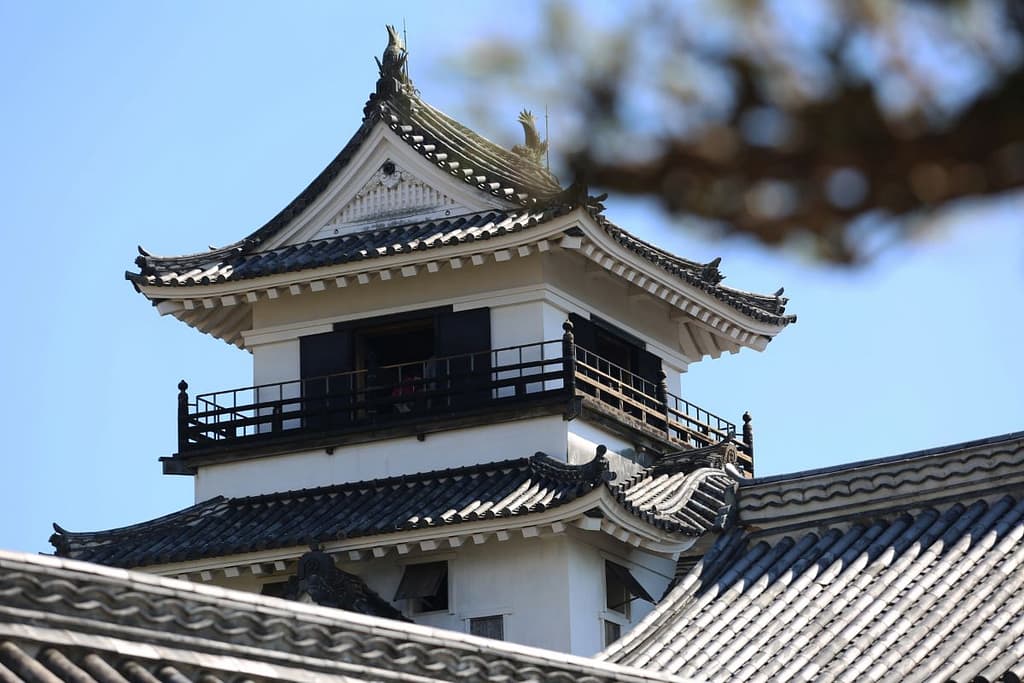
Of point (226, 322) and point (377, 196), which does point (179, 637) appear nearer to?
point (377, 196)

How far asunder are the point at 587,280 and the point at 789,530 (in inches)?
286

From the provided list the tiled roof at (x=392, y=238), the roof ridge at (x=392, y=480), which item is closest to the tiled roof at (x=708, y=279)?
→ the tiled roof at (x=392, y=238)

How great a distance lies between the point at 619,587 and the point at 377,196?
6.30 meters

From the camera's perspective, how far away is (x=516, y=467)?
74.6 feet

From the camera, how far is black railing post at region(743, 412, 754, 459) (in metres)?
26.0

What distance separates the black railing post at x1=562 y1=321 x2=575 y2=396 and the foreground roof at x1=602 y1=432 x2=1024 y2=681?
4.76 metres

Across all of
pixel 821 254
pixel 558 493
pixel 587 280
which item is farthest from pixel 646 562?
pixel 821 254

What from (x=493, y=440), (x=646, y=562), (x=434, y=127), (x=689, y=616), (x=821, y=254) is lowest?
(x=821, y=254)

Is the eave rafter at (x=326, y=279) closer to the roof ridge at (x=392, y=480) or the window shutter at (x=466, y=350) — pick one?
the window shutter at (x=466, y=350)

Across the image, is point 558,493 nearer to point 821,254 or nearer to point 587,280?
point 587,280

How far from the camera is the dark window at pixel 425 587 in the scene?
2217 cm

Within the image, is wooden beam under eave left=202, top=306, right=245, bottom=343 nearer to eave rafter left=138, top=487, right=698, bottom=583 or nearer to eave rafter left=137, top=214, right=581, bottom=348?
eave rafter left=137, top=214, right=581, bottom=348

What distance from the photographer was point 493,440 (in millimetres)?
23250

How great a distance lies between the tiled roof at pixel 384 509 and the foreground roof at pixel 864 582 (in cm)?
342
